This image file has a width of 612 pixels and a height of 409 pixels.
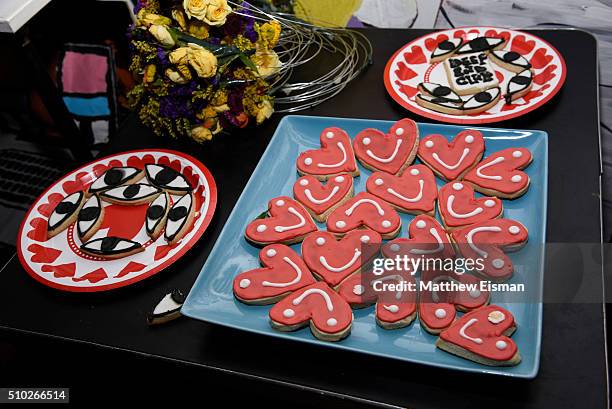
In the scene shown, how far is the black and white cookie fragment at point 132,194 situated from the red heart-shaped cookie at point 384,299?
0.51m

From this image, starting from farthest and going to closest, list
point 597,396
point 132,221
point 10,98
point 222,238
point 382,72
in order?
point 10,98 < point 382,72 < point 132,221 < point 222,238 < point 597,396

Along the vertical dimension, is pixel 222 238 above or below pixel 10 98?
above

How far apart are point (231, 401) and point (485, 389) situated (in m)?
0.84

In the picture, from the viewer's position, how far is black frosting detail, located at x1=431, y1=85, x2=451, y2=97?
1.36 metres

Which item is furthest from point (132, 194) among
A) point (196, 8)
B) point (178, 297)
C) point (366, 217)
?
point (366, 217)

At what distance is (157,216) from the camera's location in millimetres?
1185

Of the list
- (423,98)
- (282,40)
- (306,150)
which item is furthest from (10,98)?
(423,98)

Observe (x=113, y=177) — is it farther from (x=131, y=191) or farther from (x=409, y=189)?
(x=409, y=189)

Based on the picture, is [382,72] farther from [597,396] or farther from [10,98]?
[10,98]

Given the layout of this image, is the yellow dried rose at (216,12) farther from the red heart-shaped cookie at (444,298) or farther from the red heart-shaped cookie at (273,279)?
the red heart-shaped cookie at (444,298)

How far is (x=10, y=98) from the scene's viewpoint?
2330mm

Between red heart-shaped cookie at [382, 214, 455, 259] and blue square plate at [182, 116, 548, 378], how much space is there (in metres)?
0.06

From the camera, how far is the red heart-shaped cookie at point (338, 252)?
1.00 meters

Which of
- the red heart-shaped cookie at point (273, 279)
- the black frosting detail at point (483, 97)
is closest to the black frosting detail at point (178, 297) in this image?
the red heart-shaped cookie at point (273, 279)
